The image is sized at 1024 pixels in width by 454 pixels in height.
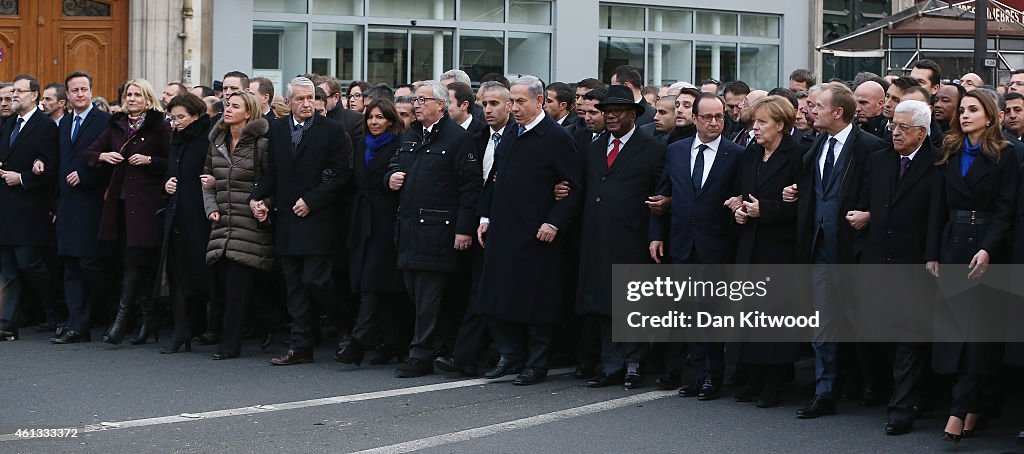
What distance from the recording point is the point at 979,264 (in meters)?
8.67

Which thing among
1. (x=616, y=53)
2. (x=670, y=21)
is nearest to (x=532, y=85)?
(x=616, y=53)

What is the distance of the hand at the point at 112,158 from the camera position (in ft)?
41.6

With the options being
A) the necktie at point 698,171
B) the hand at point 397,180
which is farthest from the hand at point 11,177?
the necktie at point 698,171

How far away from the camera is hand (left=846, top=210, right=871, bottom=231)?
9477 mm

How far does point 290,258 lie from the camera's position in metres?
Result: 11.8

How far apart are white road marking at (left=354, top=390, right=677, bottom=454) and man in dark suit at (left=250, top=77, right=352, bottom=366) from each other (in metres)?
2.79

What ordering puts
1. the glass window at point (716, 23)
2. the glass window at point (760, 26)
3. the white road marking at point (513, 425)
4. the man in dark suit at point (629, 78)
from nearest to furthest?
the white road marking at point (513, 425)
the man in dark suit at point (629, 78)
the glass window at point (716, 23)
the glass window at point (760, 26)

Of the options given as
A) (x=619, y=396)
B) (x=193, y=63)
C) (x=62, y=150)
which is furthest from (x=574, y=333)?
(x=193, y=63)

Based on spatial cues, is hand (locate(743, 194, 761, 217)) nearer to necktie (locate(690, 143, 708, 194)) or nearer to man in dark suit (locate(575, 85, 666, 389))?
necktie (locate(690, 143, 708, 194))

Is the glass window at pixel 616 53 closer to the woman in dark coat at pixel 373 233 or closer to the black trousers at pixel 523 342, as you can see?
the woman in dark coat at pixel 373 233

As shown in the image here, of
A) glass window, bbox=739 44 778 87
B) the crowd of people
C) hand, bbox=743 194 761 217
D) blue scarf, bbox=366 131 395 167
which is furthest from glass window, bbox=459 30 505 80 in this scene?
hand, bbox=743 194 761 217

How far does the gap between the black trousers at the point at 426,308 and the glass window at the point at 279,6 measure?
42.7 ft

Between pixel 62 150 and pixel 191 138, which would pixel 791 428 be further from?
pixel 62 150

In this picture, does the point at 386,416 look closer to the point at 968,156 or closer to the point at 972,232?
the point at 972,232
